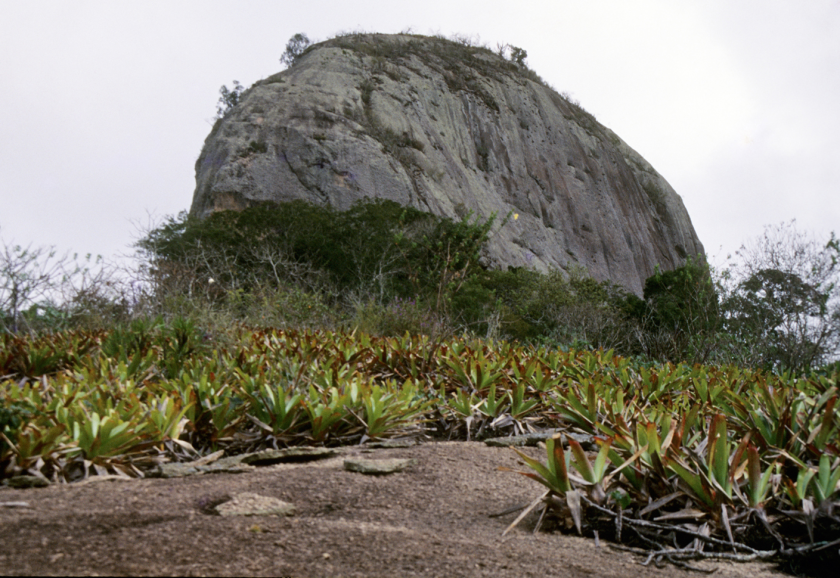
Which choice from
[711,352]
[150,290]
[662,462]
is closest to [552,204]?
[711,352]

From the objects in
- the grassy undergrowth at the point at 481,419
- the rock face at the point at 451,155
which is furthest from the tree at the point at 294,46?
the grassy undergrowth at the point at 481,419

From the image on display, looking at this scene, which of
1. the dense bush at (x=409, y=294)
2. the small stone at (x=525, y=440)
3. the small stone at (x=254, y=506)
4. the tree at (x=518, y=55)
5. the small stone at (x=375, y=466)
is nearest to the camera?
the small stone at (x=254, y=506)

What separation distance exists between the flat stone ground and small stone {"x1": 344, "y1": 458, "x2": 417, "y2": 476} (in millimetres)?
43

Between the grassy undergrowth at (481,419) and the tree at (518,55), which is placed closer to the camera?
the grassy undergrowth at (481,419)

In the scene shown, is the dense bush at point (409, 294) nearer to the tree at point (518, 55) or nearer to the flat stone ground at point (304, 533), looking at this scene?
the flat stone ground at point (304, 533)

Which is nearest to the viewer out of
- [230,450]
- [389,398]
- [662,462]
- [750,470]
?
[750,470]

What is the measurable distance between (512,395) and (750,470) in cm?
232

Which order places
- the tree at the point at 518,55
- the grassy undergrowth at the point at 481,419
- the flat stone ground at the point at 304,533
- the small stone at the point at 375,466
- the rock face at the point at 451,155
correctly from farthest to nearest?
the tree at the point at 518,55, the rock face at the point at 451,155, the small stone at the point at 375,466, the grassy undergrowth at the point at 481,419, the flat stone ground at the point at 304,533

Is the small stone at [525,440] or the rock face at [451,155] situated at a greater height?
the rock face at [451,155]

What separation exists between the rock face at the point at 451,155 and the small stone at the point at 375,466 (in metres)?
16.1

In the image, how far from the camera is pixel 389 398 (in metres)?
4.14

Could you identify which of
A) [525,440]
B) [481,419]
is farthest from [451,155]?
[525,440]

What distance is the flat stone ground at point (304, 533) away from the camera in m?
1.64

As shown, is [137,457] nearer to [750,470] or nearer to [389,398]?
[389,398]
